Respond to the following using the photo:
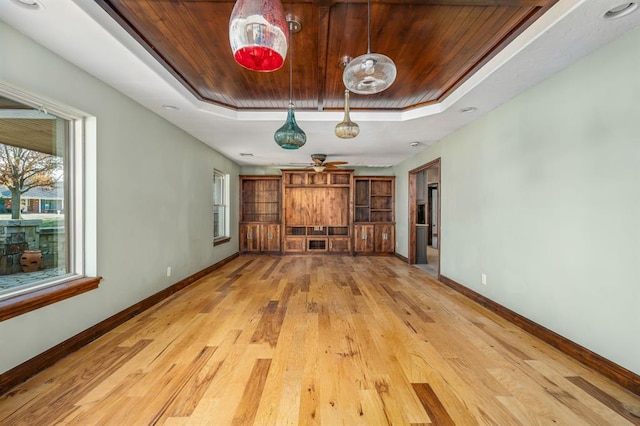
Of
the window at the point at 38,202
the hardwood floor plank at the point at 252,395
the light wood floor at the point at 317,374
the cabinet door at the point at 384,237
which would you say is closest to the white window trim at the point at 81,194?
the window at the point at 38,202

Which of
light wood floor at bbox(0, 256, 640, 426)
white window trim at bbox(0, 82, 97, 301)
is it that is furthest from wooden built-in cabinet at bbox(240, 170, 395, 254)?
white window trim at bbox(0, 82, 97, 301)

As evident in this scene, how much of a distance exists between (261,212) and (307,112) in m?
4.80

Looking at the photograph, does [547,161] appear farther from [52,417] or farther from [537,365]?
[52,417]

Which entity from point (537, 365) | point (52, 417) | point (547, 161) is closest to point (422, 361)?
point (537, 365)

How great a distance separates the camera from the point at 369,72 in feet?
5.97

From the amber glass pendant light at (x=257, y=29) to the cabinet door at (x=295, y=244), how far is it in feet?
22.0

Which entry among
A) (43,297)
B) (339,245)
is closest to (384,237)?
(339,245)

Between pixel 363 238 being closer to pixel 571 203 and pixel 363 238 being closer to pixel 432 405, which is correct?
pixel 571 203

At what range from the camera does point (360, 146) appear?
542cm

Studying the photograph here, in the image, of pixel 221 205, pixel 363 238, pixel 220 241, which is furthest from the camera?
pixel 363 238

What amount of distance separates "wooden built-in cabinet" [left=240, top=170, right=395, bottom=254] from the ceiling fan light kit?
586 cm

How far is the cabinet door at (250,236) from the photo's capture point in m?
7.75

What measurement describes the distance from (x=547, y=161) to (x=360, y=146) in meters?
3.19

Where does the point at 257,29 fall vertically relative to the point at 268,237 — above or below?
above
